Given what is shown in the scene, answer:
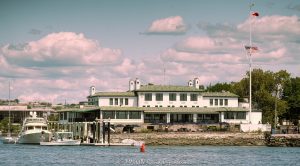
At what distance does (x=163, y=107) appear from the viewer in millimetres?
141250

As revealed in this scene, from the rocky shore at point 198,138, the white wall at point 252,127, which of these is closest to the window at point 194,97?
the white wall at point 252,127

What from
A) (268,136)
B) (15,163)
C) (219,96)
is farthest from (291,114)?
(15,163)

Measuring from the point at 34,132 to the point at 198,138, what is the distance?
91.0 ft

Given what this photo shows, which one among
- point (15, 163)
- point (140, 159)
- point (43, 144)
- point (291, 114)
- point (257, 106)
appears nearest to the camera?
point (15, 163)

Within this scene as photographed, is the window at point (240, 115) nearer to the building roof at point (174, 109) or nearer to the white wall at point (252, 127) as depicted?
the building roof at point (174, 109)

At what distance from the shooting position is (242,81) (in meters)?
169

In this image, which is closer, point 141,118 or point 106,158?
point 106,158

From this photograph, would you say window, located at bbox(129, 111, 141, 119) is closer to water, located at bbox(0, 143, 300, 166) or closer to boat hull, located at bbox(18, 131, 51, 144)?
boat hull, located at bbox(18, 131, 51, 144)

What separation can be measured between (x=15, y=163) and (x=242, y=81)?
95.0 meters

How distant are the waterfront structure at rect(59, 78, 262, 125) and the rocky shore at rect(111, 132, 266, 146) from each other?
10.4 meters

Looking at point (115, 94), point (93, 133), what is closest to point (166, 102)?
point (115, 94)

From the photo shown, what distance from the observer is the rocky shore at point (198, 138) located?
12716cm

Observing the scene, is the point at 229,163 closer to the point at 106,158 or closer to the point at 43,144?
the point at 106,158

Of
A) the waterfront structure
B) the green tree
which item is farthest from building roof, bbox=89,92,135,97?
the green tree
